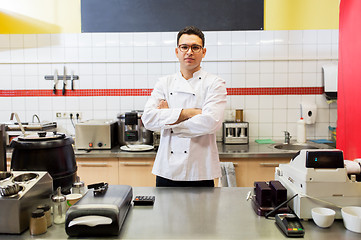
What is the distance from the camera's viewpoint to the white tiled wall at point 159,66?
3.70 m

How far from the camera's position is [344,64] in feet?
7.07

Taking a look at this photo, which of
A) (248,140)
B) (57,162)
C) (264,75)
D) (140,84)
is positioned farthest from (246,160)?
(57,162)

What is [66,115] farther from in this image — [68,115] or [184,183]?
[184,183]

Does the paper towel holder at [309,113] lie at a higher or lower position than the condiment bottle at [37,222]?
higher

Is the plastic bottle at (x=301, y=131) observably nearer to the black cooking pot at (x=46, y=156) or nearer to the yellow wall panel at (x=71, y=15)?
the yellow wall panel at (x=71, y=15)

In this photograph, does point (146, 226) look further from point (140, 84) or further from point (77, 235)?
point (140, 84)

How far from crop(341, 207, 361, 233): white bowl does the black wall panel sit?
2794 mm

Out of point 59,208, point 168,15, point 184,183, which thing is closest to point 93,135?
point 184,183

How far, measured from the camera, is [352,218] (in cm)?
123

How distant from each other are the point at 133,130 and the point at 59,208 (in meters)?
2.10

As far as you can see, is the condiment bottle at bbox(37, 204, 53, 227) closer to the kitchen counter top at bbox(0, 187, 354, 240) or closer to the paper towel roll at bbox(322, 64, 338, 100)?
the kitchen counter top at bbox(0, 187, 354, 240)

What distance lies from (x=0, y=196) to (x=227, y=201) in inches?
39.8

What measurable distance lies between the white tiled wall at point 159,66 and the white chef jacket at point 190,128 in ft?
5.07

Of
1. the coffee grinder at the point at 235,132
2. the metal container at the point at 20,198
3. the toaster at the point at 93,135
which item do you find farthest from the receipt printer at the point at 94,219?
the coffee grinder at the point at 235,132
